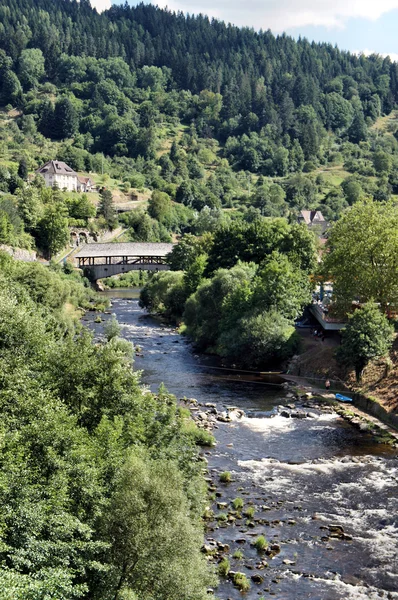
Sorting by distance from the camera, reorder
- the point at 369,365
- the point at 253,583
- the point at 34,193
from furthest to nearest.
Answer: the point at 34,193 → the point at 369,365 → the point at 253,583

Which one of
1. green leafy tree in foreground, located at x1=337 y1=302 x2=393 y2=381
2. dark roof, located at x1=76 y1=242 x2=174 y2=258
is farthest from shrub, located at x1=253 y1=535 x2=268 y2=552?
dark roof, located at x1=76 y1=242 x2=174 y2=258

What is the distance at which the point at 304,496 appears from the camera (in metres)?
43.4

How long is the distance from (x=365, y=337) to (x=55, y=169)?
13284cm

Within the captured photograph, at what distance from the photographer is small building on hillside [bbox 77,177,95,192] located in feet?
617

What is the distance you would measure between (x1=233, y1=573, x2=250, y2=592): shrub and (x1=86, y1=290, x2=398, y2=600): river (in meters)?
0.36

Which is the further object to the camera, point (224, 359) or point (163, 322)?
point (163, 322)

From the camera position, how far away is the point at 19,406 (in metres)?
34.8

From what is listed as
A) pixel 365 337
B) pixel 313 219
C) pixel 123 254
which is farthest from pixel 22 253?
pixel 313 219

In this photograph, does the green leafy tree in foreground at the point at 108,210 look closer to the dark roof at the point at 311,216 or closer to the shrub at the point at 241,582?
the dark roof at the point at 311,216

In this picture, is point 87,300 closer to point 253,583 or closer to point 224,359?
point 224,359

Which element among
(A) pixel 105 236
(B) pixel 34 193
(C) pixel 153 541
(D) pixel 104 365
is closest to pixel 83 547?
(C) pixel 153 541

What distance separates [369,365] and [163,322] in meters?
44.0

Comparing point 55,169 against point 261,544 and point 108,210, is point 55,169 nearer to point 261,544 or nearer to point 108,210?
point 108,210

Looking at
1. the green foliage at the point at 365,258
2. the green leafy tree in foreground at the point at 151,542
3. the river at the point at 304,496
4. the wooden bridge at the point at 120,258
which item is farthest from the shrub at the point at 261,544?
the wooden bridge at the point at 120,258
